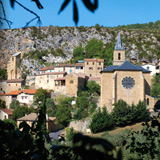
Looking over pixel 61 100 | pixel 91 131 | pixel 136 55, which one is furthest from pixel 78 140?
pixel 136 55

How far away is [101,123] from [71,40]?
220ft

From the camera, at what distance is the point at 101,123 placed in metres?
35.0

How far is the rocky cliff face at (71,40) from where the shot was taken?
90.2 meters

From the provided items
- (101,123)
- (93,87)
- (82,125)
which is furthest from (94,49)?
(101,123)

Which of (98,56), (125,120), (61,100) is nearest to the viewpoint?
(125,120)

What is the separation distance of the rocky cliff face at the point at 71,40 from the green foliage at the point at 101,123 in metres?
51.9

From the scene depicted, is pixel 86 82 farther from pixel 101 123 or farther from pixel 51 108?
pixel 101 123

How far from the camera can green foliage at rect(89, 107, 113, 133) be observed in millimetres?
34969

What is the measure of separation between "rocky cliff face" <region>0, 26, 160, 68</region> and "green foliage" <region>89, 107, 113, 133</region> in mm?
51896

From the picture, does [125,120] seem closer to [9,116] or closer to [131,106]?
[131,106]

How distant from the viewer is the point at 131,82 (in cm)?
3847

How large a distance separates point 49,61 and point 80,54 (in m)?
10.9

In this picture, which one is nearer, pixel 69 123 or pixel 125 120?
pixel 125 120

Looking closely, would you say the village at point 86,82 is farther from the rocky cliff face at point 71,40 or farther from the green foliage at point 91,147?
the green foliage at point 91,147
